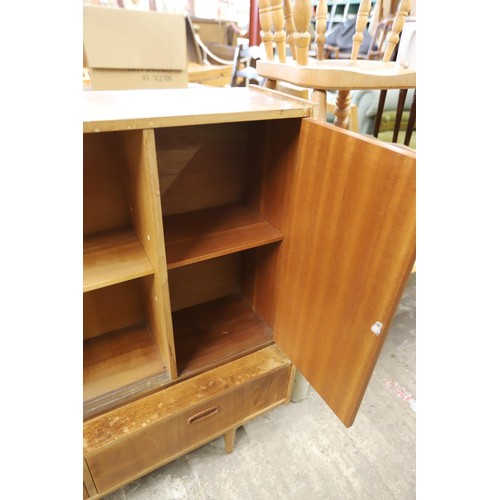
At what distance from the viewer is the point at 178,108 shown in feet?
2.06

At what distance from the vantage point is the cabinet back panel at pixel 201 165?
34.3 inches

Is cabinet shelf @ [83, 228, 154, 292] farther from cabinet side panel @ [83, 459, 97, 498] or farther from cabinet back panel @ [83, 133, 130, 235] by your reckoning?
cabinet side panel @ [83, 459, 97, 498]

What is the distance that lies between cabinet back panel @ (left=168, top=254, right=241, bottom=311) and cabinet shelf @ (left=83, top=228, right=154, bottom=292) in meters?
0.27

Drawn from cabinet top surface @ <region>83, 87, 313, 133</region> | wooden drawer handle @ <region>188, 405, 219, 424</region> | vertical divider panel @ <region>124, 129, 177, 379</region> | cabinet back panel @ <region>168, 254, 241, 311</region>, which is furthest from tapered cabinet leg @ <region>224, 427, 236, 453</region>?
cabinet top surface @ <region>83, 87, 313, 133</region>

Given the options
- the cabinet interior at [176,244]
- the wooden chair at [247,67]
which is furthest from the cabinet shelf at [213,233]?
the wooden chair at [247,67]

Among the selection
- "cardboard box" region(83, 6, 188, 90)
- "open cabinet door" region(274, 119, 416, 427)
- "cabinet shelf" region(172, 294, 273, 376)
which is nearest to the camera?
"open cabinet door" region(274, 119, 416, 427)

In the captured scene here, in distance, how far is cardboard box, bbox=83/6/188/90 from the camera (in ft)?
5.14

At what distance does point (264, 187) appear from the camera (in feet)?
2.99

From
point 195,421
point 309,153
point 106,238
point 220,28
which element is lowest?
point 195,421

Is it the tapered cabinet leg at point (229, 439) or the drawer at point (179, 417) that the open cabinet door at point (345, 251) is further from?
the tapered cabinet leg at point (229, 439)

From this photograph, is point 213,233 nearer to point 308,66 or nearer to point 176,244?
point 176,244
